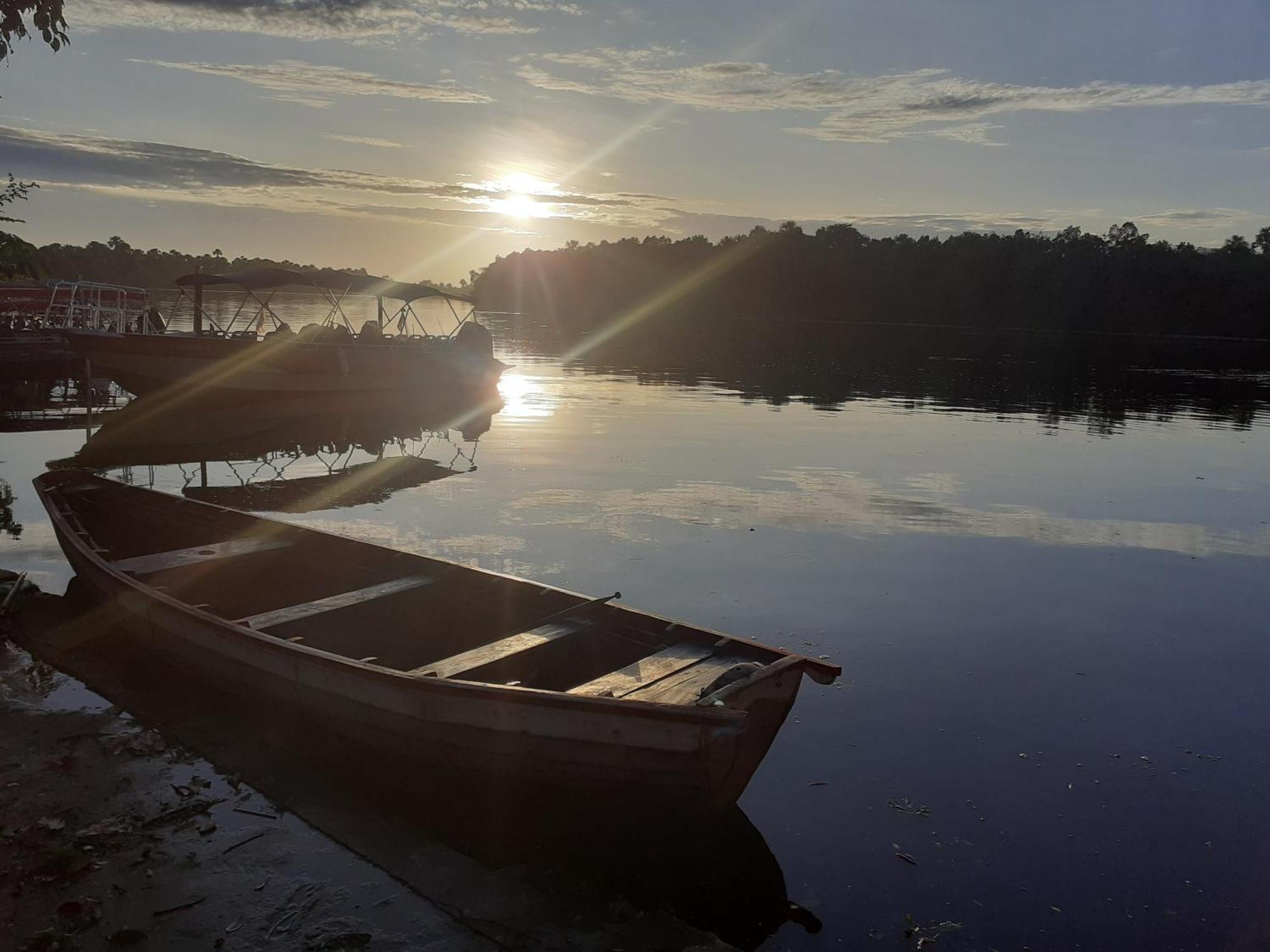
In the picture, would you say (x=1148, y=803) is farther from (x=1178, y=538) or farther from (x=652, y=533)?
(x=1178, y=538)

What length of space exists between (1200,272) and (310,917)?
14006cm

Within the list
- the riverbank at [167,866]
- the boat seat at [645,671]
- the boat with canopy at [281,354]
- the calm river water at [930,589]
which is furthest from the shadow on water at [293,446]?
the boat seat at [645,671]

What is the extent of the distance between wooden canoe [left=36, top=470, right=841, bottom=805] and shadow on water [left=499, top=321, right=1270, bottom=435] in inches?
1001

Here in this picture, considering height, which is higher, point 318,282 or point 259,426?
point 318,282

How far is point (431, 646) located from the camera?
28.7 ft

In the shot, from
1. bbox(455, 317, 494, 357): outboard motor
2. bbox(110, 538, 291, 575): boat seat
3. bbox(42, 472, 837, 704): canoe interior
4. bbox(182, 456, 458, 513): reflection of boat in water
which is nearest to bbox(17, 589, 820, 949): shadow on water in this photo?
bbox(42, 472, 837, 704): canoe interior

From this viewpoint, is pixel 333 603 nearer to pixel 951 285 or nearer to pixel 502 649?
pixel 502 649

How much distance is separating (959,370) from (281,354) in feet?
137

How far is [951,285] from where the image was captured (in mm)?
134625

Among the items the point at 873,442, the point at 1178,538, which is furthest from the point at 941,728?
the point at 873,442

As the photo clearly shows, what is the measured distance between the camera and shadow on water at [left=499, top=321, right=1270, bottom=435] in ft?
118

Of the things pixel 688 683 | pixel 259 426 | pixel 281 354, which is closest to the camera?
pixel 688 683

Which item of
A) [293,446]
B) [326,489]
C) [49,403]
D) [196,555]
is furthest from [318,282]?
[196,555]

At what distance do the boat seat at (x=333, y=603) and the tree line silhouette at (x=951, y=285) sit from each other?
85467 millimetres
